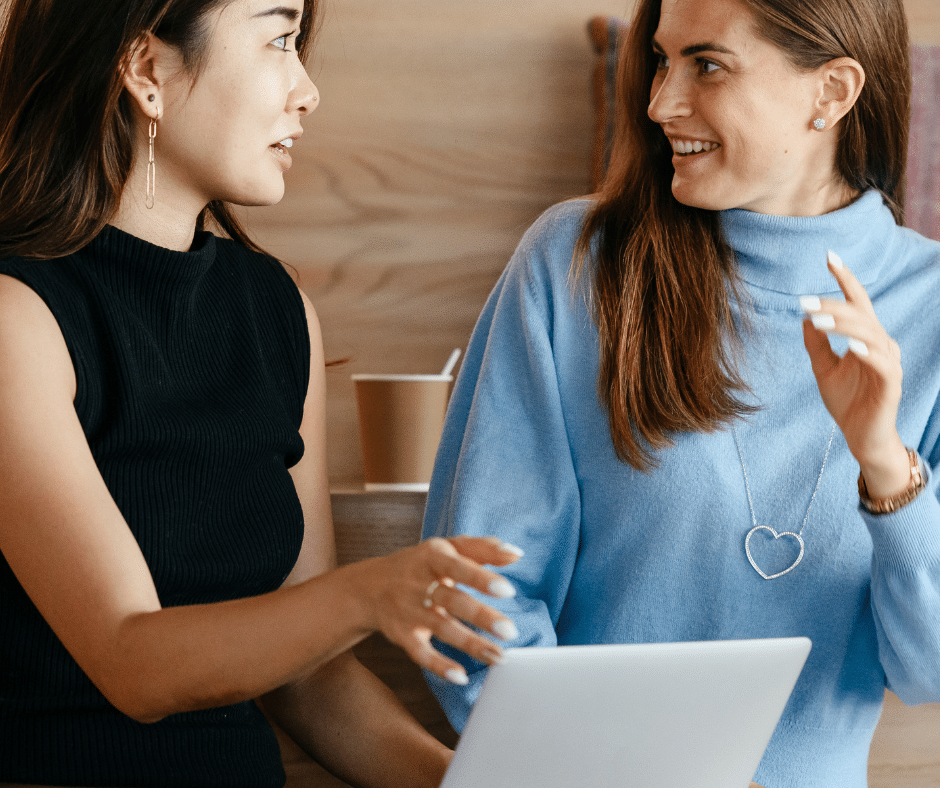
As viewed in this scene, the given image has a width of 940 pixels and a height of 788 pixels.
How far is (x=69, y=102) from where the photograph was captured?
35.2 inches

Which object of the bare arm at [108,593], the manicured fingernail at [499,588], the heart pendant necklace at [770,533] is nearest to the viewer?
the manicured fingernail at [499,588]

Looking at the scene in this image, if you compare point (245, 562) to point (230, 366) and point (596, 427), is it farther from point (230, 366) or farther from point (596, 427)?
point (596, 427)

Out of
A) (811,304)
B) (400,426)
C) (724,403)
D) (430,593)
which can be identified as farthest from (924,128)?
(430,593)

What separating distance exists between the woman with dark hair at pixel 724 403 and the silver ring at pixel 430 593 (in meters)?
0.44

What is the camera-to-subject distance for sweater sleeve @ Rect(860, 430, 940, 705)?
3.10ft

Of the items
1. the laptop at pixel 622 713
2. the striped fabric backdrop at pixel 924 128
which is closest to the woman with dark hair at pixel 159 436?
the laptop at pixel 622 713

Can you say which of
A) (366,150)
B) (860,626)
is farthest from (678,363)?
(366,150)

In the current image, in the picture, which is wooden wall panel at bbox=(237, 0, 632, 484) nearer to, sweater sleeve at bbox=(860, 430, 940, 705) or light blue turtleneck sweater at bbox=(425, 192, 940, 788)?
light blue turtleneck sweater at bbox=(425, 192, 940, 788)

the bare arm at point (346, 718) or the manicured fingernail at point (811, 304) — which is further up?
the manicured fingernail at point (811, 304)

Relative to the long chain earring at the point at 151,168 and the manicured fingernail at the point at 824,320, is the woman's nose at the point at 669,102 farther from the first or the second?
the long chain earring at the point at 151,168

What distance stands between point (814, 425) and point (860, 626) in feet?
0.71

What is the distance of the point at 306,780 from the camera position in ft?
4.04

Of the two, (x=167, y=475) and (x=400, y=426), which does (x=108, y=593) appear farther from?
(x=400, y=426)

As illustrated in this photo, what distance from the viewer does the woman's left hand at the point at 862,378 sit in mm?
872
